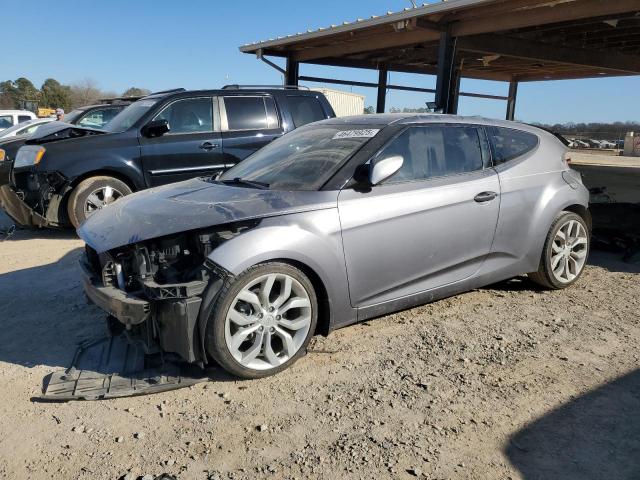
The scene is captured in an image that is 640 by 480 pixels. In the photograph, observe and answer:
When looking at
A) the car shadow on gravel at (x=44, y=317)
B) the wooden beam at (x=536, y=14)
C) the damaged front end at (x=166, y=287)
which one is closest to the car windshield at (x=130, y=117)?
the car shadow on gravel at (x=44, y=317)

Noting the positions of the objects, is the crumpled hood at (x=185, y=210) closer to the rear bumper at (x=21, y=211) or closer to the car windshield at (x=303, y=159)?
the car windshield at (x=303, y=159)

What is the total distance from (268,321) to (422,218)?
1.35m

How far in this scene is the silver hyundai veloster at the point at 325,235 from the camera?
312 centimetres

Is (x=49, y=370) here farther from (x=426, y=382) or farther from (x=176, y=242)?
(x=426, y=382)

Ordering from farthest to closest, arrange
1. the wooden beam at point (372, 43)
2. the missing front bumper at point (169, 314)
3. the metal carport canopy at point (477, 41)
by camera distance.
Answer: the wooden beam at point (372, 43), the metal carport canopy at point (477, 41), the missing front bumper at point (169, 314)

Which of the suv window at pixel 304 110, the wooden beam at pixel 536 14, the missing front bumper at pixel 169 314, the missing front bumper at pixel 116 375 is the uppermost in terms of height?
the wooden beam at pixel 536 14

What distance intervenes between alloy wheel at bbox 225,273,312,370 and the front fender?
144 millimetres

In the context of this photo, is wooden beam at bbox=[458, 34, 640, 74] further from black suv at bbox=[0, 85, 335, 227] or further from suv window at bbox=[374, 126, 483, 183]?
suv window at bbox=[374, 126, 483, 183]

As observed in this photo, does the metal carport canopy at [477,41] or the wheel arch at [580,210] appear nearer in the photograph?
the wheel arch at [580,210]

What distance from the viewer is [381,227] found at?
3.62 m

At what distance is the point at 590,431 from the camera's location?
2.73 metres

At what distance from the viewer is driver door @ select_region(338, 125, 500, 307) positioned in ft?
11.7

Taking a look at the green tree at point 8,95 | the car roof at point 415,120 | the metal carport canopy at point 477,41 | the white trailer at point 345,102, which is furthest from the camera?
the green tree at point 8,95

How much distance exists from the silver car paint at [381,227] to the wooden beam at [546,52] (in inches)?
289
